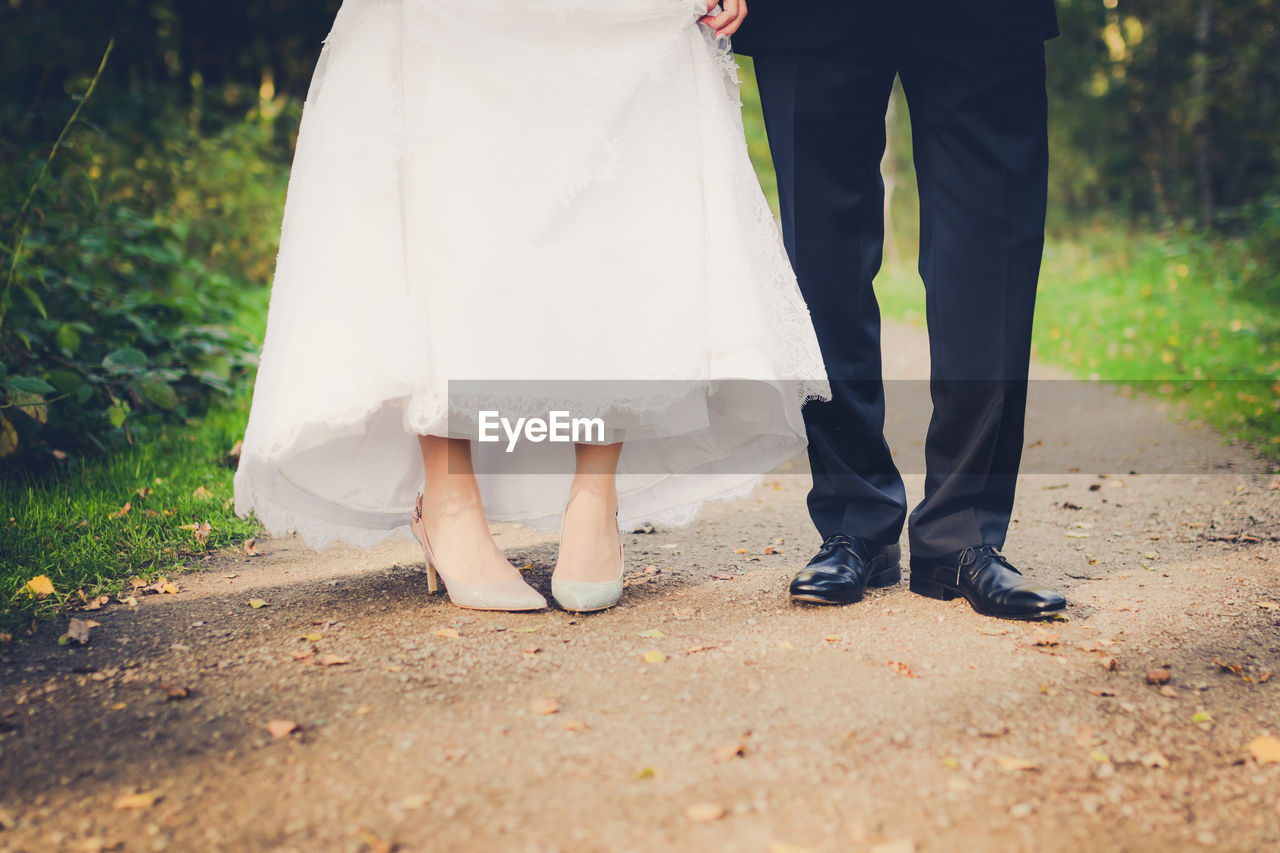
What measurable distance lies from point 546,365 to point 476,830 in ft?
3.34

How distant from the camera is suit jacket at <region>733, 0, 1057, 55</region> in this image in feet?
6.89

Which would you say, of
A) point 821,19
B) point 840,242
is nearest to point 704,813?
point 840,242

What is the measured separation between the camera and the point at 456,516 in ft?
7.39

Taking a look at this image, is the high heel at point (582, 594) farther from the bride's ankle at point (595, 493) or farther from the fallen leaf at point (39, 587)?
the fallen leaf at point (39, 587)

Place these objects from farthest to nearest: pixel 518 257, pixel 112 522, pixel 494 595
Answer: pixel 112 522, pixel 494 595, pixel 518 257

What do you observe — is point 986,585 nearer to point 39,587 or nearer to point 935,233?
point 935,233

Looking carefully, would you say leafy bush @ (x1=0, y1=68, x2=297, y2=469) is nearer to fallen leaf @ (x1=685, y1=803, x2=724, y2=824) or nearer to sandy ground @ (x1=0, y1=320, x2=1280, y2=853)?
sandy ground @ (x1=0, y1=320, x2=1280, y2=853)

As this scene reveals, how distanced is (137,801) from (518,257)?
123cm

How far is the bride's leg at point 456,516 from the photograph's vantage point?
2215 millimetres

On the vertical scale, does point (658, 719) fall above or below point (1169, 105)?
below

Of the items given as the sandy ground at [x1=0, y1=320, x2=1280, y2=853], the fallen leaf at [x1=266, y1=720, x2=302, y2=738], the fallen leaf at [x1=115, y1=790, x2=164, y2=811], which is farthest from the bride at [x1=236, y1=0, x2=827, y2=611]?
the fallen leaf at [x1=115, y1=790, x2=164, y2=811]

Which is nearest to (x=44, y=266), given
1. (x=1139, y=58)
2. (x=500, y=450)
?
(x=500, y=450)

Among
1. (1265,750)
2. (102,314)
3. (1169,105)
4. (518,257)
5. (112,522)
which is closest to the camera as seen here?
(1265,750)

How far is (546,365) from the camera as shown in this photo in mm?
2055
